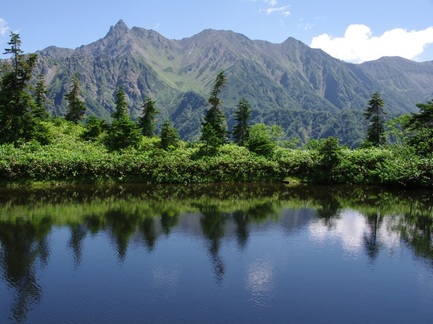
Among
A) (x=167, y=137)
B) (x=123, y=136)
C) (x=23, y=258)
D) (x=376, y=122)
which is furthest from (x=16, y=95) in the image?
(x=376, y=122)

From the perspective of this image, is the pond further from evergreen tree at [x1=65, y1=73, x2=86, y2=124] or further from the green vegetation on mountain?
evergreen tree at [x1=65, y1=73, x2=86, y2=124]

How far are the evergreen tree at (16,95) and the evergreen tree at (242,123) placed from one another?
109 ft

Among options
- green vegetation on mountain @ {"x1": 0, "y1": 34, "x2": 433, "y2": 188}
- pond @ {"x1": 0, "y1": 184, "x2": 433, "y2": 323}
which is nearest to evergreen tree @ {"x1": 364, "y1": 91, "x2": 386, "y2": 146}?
green vegetation on mountain @ {"x1": 0, "y1": 34, "x2": 433, "y2": 188}

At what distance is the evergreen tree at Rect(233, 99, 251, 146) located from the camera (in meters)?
69.9

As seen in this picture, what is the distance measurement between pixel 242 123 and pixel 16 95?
119ft

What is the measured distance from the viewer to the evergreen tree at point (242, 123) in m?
69.9

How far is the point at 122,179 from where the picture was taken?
54469 mm

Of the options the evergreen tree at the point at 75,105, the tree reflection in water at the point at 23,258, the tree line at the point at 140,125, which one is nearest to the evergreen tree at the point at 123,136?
the tree line at the point at 140,125

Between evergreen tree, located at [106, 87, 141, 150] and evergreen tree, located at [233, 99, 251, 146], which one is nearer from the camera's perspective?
evergreen tree, located at [106, 87, 141, 150]

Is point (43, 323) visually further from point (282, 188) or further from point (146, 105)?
point (146, 105)

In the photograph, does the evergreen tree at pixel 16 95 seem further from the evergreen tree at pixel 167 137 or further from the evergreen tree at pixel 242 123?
the evergreen tree at pixel 242 123

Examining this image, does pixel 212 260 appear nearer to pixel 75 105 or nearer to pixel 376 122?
pixel 376 122

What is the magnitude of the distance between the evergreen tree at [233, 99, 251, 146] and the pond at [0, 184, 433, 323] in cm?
2744

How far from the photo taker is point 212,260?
26156mm
